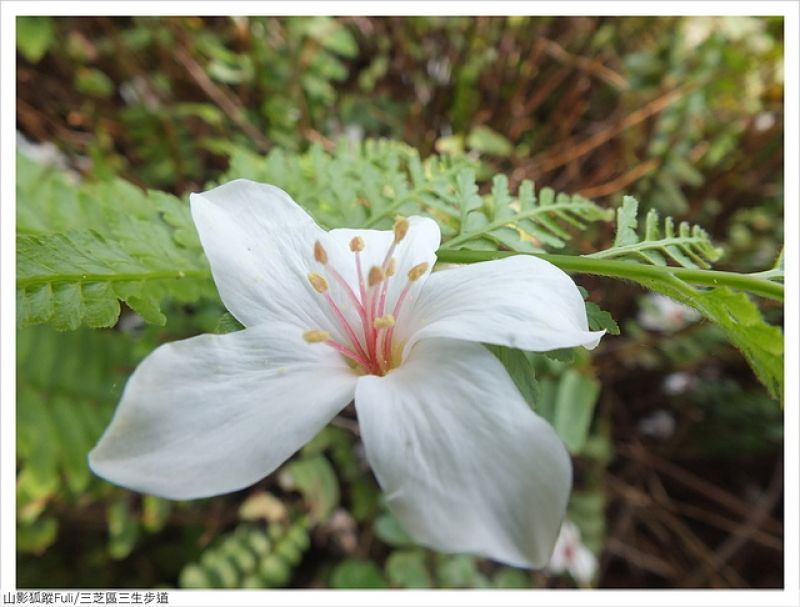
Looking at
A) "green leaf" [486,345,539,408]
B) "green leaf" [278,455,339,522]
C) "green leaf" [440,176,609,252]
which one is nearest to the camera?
"green leaf" [486,345,539,408]

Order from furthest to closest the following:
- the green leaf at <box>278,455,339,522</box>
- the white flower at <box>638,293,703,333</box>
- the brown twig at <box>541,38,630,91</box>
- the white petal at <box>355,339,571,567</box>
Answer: the brown twig at <box>541,38,630,91</box> → the white flower at <box>638,293,703,333</box> → the green leaf at <box>278,455,339,522</box> → the white petal at <box>355,339,571,567</box>

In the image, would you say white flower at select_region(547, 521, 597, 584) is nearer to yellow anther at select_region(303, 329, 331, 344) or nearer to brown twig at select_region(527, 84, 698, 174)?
brown twig at select_region(527, 84, 698, 174)

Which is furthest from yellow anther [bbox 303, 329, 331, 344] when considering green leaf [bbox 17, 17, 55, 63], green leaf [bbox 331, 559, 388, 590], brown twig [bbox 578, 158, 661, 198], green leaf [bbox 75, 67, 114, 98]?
green leaf [bbox 75, 67, 114, 98]

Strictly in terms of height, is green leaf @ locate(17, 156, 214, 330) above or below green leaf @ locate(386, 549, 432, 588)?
above

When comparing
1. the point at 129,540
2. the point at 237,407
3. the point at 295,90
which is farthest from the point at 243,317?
the point at 295,90

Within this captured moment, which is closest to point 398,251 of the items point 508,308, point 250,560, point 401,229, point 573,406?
point 401,229

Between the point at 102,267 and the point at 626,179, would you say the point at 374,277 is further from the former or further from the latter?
the point at 626,179
